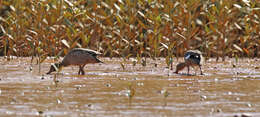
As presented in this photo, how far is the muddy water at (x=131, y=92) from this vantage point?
698 centimetres

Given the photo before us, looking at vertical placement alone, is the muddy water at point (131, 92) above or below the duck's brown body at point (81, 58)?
below

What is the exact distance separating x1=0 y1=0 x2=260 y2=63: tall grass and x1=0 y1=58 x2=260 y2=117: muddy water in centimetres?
169

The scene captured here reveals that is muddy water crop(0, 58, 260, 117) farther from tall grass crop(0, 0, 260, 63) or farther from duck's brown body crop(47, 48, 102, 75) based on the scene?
tall grass crop(0, 0, 260, 63)

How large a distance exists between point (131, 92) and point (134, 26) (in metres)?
7.89

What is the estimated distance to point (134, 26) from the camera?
1560 centimetres

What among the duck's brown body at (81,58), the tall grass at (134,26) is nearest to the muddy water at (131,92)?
the duck's brown body at (81,58)

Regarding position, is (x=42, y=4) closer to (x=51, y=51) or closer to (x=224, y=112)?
(x=51, y=51)

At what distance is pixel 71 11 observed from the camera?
580 inches

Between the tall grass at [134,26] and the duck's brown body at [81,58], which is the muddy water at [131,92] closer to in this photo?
the duck's brown body at [81,58]

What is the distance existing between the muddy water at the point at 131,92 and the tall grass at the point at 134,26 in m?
1.69

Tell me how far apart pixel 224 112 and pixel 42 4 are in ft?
30.5

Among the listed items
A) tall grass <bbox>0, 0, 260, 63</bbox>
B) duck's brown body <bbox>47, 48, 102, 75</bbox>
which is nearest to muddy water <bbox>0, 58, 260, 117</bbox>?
duck's brown body <bbox>47, 48, 102, 75</bbox>

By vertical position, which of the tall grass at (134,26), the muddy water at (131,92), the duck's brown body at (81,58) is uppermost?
the tall grass at (134,26)

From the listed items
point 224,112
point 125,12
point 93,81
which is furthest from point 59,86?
point 125,12
